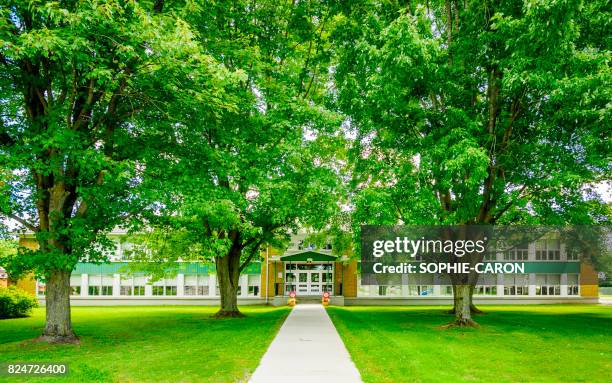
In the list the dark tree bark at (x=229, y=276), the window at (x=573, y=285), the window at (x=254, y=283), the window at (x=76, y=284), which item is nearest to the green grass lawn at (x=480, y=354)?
the dark tree bark at (x=229, y=276)

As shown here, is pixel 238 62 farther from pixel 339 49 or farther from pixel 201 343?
pixel 201 343

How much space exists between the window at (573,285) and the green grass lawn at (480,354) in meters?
28.2

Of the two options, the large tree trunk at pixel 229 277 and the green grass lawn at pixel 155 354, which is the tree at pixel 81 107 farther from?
the large tree trunk at pixel 229 277

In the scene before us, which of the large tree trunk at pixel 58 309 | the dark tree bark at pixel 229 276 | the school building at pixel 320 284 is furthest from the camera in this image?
the school building at pixel 320 284

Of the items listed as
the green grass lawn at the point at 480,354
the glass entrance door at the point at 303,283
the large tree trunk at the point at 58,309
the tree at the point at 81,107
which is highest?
the tree at the point at 81,107

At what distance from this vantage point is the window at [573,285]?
45406mm

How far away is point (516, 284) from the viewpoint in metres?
44.9

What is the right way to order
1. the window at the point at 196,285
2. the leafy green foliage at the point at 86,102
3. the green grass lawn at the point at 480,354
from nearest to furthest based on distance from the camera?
1. the green grass lawn at the point at 480,354
2. the leafy green foliage at the point at 86,102
3. the window at the point at 196,285

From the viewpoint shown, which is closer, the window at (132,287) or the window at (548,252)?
the window at (548,252)

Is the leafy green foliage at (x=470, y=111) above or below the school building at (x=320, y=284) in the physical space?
above

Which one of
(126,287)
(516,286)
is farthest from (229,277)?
(516,286)

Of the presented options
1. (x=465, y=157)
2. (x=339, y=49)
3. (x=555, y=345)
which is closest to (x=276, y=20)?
(x=339, y=49)

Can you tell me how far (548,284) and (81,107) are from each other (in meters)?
42.5

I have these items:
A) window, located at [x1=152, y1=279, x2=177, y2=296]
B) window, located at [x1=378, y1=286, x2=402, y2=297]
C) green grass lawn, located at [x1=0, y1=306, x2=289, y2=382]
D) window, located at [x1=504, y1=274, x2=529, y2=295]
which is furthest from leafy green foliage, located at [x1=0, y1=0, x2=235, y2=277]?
window, located at [x1=504, y1=274, x2=529, y2=295]
